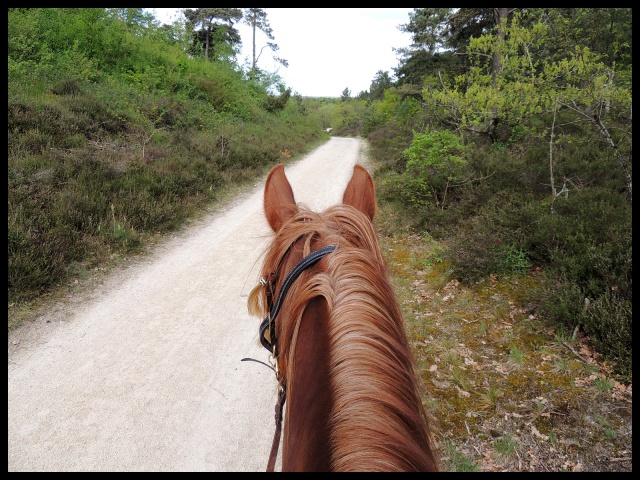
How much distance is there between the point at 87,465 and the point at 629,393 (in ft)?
14.2

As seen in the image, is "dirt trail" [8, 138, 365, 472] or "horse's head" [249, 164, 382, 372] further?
"dirt trail" [8, 138, 365, 472]

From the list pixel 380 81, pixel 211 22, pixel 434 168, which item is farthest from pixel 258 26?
pixel 434 168

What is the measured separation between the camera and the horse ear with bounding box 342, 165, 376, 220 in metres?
1.80

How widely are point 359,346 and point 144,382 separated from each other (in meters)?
2.77

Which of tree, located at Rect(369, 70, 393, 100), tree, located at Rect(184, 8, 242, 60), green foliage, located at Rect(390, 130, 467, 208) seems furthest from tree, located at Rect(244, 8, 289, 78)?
green foliage, located at Rect(390, 130, 467, 208)

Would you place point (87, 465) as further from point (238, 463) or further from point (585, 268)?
point (585, 268)

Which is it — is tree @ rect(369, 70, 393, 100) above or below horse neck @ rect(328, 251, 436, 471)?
above

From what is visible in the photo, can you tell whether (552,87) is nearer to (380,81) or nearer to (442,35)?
(442,35)

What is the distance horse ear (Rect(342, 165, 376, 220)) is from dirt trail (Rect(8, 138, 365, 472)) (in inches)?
30.3

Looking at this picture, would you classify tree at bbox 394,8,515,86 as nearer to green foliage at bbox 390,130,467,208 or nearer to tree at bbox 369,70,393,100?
green foliage at bbox 390,130,467,208

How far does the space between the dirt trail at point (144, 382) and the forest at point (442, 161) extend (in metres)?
0.75

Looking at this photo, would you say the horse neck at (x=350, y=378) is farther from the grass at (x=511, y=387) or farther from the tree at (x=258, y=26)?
the tree at (x=258, y=26)

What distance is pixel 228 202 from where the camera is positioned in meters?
8.24

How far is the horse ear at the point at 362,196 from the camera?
1798 millimetres
